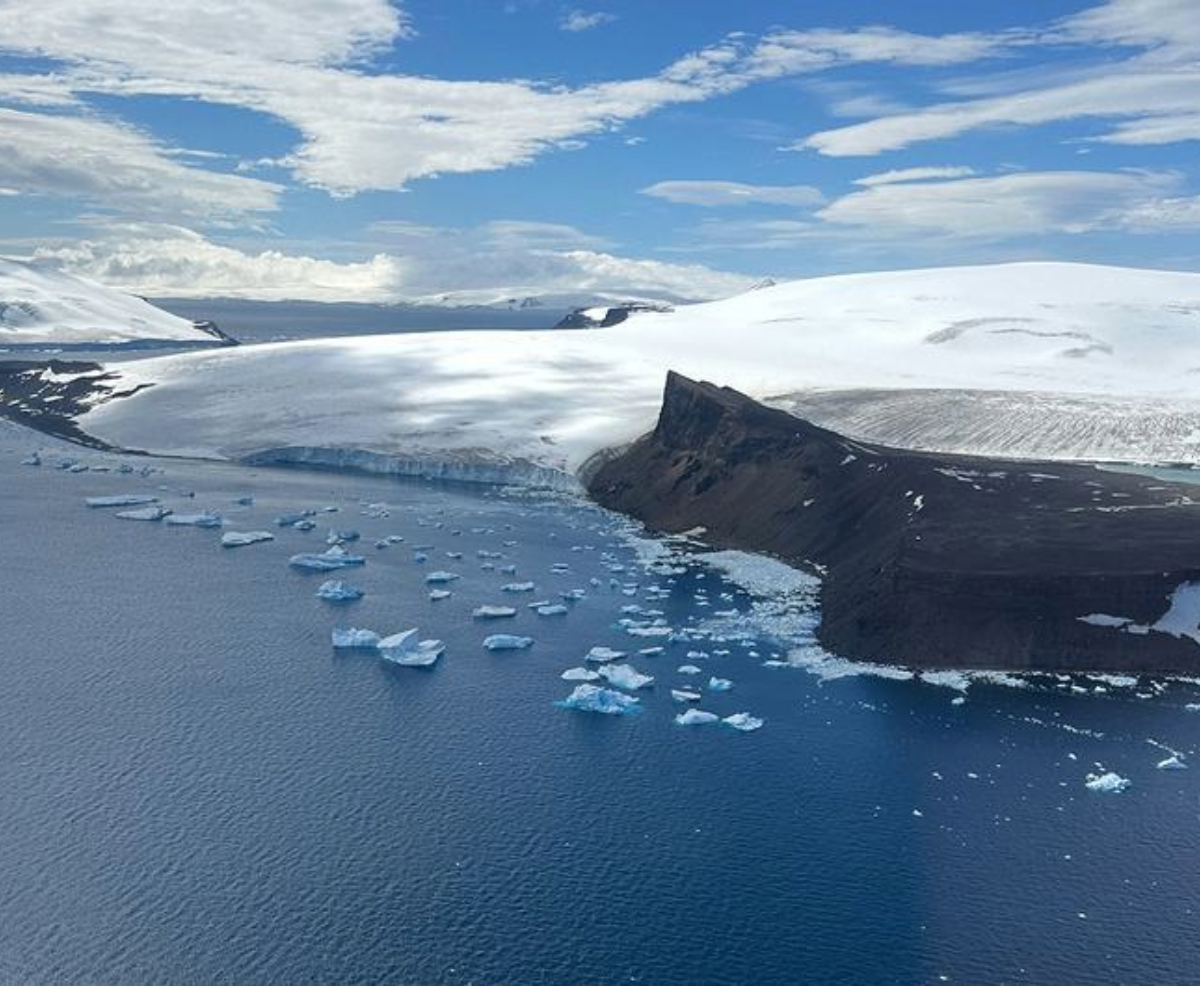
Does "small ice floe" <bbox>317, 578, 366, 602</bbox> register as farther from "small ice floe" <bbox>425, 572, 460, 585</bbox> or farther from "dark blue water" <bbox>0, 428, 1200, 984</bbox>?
"small ice floe" <bbox>425, 572, 460, 585</bbox>

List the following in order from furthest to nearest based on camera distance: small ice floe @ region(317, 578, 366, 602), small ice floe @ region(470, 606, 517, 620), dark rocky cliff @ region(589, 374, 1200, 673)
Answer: small ice floe @ region(317, 578, 366, 602)
small ice floe @ region(470, 606, 517, 620)
dark rocky cliff @ region(589, 374, 1200, 673)

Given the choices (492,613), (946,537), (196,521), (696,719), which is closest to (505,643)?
(492,613)

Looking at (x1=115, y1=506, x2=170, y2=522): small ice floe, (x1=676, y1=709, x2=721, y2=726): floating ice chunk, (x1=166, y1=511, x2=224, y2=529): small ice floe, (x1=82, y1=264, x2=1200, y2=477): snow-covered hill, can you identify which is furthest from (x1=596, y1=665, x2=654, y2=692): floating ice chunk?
(x1=82, y1=264, x2=1200, y2=477): snow-covered hill

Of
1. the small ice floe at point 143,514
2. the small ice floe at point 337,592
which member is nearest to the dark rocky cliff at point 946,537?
the small ice floe at point 337,592

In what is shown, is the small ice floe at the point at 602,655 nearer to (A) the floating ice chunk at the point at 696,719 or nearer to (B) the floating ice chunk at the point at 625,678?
(B) the floating ice chunk at the point at 625,678

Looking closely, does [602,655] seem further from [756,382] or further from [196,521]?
[756,382]
